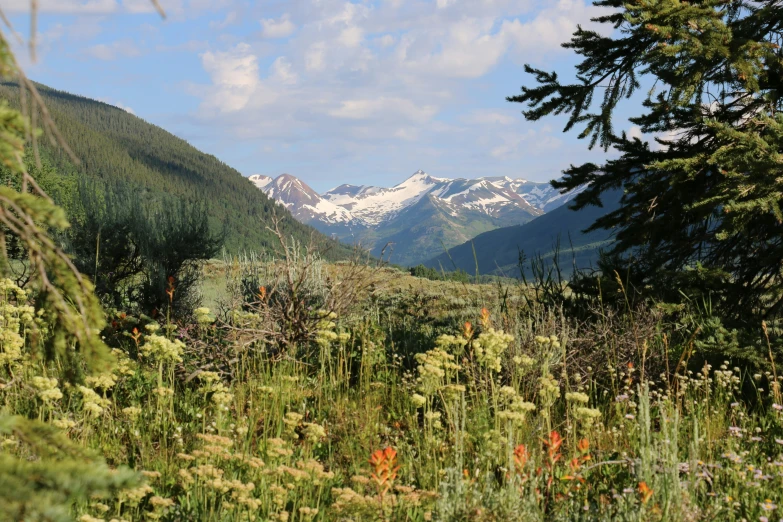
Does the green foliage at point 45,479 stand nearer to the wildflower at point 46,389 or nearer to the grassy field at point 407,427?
the grassy field at point 407,427

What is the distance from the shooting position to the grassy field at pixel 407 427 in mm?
2799

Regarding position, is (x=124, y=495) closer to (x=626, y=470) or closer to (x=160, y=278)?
(x=626, y=470)

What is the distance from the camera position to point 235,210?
200m

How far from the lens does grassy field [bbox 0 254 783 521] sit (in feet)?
9.18

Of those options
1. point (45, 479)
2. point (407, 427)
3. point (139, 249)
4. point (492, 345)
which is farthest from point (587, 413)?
point (139, 249)

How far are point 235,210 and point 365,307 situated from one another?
650ft

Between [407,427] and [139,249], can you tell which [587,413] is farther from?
[139,249]

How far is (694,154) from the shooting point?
6336mm

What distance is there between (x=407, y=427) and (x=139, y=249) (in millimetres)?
6809

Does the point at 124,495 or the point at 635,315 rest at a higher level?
the point at 635,315

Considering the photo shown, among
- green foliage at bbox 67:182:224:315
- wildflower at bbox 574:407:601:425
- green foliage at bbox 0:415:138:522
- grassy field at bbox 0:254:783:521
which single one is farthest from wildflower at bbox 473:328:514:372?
green foliage at bbox 67:182:224:315

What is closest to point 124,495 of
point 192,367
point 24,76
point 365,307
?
point 24,76

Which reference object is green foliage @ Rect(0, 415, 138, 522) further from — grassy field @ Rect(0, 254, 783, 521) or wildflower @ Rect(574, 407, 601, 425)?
wildflower @ Rect(574, 407, 601, 425)

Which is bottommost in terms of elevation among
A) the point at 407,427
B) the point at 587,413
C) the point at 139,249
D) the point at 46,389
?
the point at 407,427
